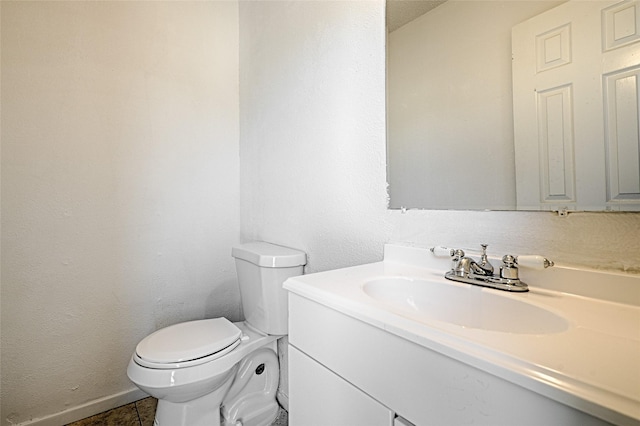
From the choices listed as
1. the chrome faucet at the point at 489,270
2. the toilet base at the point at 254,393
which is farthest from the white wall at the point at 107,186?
the chrome faucet at the point at 489,270

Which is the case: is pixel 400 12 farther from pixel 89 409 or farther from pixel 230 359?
pixel 89 409

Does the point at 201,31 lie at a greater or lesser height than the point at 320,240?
greater

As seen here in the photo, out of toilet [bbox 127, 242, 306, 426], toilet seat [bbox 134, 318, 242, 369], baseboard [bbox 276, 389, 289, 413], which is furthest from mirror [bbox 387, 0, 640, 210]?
baseboard [bbox 276, 389, 289, 413]

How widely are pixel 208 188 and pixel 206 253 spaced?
37 centimetres

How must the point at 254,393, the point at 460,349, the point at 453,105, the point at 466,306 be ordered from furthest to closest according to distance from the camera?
1. the point at 254,393
2. the point at 453,105
3. the point at 466,306
4. the point at 460,349

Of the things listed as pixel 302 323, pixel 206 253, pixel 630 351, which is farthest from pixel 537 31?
pixel 206 253

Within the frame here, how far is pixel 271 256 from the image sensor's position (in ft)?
4.22

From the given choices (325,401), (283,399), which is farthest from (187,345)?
(325,401)

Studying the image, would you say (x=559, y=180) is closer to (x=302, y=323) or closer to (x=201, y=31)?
(x=302, y=323)

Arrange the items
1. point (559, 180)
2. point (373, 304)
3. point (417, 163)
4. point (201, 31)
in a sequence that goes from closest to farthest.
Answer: point (373, 304), point (559, 180), point (417, 163), point (201, 31)

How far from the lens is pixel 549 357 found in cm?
39

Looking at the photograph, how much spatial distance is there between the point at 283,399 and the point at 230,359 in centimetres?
48

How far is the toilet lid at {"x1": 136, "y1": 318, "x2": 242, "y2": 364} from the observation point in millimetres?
1104

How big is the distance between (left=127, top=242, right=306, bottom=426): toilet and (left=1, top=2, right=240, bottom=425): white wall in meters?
0.42
